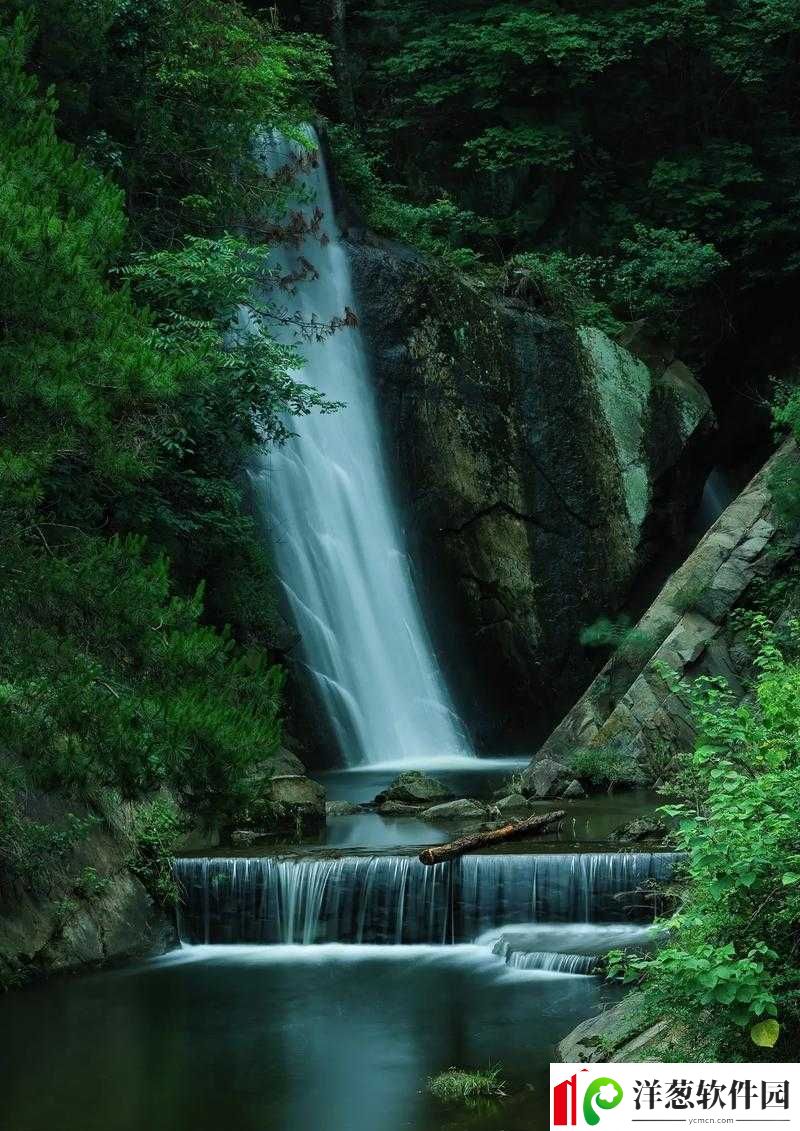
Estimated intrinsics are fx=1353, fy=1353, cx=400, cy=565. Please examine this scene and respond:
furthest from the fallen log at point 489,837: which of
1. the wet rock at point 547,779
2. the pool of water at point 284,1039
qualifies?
the wet rock at point 547,779

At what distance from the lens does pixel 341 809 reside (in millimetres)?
14641

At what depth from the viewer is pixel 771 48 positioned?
24.7 m

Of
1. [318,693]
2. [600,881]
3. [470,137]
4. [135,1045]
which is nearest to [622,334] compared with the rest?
[470,137]

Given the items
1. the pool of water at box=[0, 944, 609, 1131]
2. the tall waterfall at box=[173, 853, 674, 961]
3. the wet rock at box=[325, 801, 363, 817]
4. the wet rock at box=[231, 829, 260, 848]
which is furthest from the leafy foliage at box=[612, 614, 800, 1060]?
the wet rock at box=[325, 801, 363, 817]

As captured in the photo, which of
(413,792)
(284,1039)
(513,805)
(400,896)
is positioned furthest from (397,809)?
(284,1039)

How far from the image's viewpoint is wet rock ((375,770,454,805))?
1491cm

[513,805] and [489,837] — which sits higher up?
[489,837]

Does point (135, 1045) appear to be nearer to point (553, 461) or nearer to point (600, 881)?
point (600, 881)

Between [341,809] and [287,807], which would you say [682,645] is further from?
[287,807]

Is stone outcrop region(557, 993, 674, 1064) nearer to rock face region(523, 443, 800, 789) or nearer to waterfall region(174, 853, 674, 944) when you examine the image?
waterfall region(174, 853, 674, 944)

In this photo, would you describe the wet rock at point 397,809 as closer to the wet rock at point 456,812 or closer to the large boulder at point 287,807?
the wet rock at point 456,812

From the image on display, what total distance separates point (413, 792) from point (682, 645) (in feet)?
13.7

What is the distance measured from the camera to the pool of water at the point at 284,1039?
7.71 meters

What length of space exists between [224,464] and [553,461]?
615 cm
